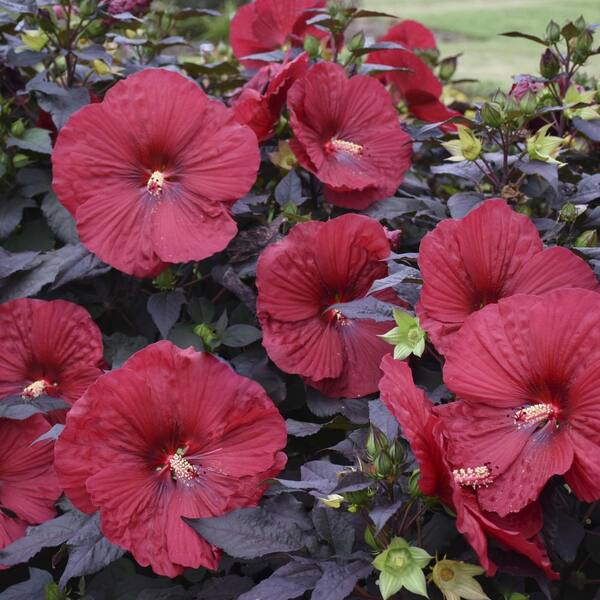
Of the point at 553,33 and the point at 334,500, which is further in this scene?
the point at 553,33

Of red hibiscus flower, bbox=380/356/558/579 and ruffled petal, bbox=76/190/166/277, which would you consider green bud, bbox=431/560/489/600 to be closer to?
red hibiscus flower, bbox=380/356/558/579

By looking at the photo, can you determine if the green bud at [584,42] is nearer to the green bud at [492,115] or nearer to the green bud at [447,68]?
the green bud at [492,115]

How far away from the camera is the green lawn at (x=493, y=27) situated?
721 centimetres

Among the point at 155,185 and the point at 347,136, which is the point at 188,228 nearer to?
the point at 155,185

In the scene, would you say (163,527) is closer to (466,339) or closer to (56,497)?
(56,497)

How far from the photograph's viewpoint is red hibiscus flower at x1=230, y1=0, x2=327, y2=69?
1.51 metres

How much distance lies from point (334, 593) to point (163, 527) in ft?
0.74

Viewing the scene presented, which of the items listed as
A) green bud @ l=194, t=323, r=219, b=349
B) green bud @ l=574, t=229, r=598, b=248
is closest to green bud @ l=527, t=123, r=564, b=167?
green bud @ l=574, t=229, r=598, b=248

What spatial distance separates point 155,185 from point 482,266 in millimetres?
428

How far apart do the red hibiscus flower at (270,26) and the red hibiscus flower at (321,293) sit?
528mm

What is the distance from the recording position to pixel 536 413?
2.69 ft

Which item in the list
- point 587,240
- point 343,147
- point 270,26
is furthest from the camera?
point 270,26

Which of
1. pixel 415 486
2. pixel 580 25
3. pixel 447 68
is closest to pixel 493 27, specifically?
pixel 447 68

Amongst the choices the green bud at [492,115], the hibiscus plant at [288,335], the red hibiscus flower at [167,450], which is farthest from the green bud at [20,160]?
the green bud at [492,115]
